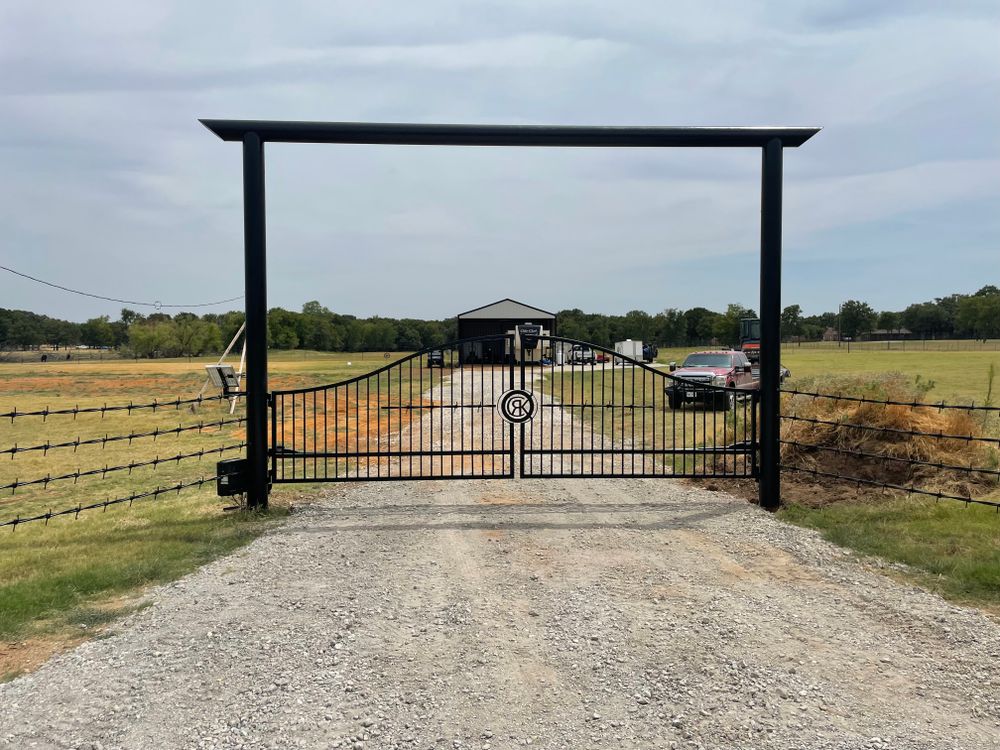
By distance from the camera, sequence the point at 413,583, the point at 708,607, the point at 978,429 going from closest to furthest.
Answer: the point at 708,607 < the point at 413,583 < the point at 978,429

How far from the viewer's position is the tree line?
86.6m

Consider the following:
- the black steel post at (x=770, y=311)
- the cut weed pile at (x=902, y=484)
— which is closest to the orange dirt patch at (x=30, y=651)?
the cut weed pile at (x=902, y=484)

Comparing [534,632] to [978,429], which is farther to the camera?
[978,429]

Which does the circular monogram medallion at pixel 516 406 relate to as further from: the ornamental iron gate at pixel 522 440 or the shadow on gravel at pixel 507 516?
the shadow on gravel at pixel 507 516

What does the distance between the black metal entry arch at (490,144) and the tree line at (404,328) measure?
2420 inches

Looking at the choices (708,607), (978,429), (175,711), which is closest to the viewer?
(175,711)

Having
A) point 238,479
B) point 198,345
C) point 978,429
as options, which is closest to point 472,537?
point 238,479

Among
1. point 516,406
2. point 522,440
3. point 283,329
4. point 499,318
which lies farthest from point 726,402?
point 283,329

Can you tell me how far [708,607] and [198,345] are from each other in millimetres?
112047

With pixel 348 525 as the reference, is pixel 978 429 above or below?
above

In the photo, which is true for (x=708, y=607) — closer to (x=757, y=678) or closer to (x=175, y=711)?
(x=757, y=678)

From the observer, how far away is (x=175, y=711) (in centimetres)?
313

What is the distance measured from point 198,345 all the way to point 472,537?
10972 centimetres

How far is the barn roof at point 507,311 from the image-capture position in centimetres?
4609
